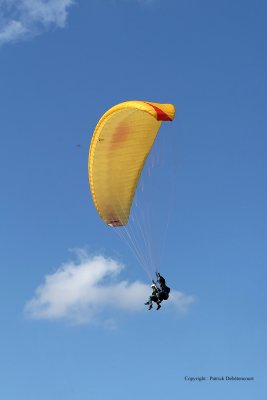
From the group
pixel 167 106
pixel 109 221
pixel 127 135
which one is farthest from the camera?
pixel 109 221

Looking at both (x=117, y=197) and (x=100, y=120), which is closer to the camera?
(x=100, y=120)

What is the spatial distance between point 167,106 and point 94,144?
15.1 feet

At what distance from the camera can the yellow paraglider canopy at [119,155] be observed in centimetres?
4016

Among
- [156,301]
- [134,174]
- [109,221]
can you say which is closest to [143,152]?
[134,174]

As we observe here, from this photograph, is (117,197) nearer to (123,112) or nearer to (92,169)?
(92,169)

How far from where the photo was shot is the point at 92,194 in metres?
43.0

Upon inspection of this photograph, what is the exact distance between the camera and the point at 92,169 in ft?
137

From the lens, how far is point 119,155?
1651 inches

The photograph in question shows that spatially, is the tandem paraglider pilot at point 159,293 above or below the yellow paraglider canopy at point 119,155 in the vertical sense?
below

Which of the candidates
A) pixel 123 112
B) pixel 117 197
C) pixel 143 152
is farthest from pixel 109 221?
pixel 123 112

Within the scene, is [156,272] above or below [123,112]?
below

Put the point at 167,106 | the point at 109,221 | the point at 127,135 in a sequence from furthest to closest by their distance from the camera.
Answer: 1. the point at 109,221
2. the point at 127,135
3. the point at 167,106

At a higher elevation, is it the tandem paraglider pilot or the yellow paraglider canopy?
the yellow paraglider canopy

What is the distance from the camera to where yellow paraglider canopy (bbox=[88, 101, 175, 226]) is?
132ft
